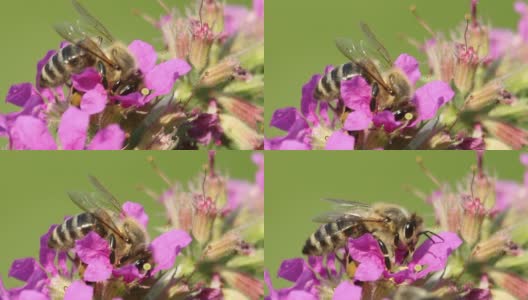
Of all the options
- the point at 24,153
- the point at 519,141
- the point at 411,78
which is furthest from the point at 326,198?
the point at 24,153

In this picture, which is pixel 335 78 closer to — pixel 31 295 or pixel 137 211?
pixel 137 211

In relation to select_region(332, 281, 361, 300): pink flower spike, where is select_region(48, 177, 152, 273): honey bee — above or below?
above

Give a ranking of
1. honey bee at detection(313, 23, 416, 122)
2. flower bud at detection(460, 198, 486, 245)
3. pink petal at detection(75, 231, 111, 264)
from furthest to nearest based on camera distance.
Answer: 1. flower bud at detection(460, 198, 486, 245)
2. honey bee at detection(313, 23, 416, 122)
3. pink petal at detection(75, 231, 111, 264)

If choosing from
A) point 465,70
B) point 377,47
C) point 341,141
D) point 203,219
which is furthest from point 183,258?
point 465,70

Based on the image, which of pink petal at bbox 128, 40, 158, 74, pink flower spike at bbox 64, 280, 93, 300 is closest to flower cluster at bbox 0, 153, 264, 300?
pink flower spike at bbox 64, 280, 93, 300

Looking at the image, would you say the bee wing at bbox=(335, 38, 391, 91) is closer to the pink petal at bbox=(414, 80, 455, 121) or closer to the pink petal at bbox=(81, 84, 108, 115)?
the pink petal at bbox=(414, 80, 455, 121)
